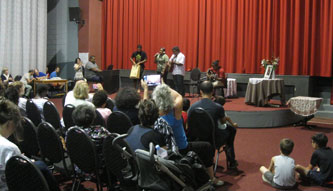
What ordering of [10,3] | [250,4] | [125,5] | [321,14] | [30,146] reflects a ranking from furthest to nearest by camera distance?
[125,5]
[10,3]
[250,4]
[321,14]
[30,146]

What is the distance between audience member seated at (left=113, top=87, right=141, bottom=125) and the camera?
3.64 meters

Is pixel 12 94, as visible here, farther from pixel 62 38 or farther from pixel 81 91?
pixel 62 38

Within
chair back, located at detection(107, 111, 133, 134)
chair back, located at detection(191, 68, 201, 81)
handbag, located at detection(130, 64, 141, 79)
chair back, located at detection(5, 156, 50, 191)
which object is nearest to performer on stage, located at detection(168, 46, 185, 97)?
chair back, located at detection(191, 68, 201, 81)

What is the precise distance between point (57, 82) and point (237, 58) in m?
5.13

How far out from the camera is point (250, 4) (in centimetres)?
951

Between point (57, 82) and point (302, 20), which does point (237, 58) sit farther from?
point (57, 82)

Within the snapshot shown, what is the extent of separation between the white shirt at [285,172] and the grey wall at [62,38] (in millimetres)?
9554

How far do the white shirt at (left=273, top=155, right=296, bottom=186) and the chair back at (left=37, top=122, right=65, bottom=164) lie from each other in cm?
213

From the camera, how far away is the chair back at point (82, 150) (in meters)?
2.68

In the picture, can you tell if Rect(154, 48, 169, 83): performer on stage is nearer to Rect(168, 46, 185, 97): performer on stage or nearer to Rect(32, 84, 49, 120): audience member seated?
Rect(168, 46, 185, 97): performer on stage

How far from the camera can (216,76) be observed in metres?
8.31

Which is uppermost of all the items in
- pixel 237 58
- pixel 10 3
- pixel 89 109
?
pixel 10 3

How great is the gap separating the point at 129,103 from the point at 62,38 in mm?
9177

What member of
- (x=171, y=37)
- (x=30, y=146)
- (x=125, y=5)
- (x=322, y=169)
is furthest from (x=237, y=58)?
(x=30, y=146)
